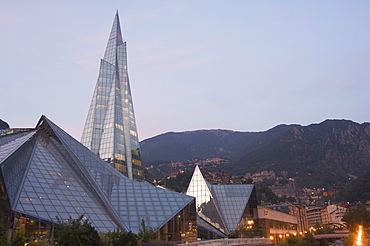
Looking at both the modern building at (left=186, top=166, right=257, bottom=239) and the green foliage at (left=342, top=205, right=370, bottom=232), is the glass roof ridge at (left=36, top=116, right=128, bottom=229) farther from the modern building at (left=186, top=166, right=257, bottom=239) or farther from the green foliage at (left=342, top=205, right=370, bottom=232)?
the green foliage at (left=342, top=205, right=370, bottom=232)

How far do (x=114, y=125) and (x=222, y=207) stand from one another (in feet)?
97.9

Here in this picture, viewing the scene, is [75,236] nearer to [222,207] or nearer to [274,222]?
[222,207]

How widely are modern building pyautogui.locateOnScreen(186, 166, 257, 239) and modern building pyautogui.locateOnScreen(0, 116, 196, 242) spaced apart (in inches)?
908

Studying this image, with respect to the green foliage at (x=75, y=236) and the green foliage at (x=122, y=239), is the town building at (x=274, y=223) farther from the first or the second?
the green foliage at (x=75, y=236)

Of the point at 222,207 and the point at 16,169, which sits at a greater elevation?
the point at 16,169

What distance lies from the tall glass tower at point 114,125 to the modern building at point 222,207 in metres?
16.5

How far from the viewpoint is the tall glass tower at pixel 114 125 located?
85875 millimetres

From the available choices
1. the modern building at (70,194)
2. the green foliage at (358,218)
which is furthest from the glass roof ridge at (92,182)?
the green foliage at (358,218)

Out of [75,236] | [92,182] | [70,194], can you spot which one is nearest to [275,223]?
[92,182]

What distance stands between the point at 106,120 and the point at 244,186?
33784 mm

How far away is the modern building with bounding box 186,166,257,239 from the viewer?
235 feet

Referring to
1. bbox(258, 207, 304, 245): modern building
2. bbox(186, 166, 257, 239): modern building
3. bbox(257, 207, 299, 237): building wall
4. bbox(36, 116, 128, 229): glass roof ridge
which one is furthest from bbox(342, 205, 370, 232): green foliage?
bbox(36, 116, 128, 229): glass roof ridge

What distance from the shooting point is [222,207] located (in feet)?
249

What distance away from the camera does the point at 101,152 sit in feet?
282
